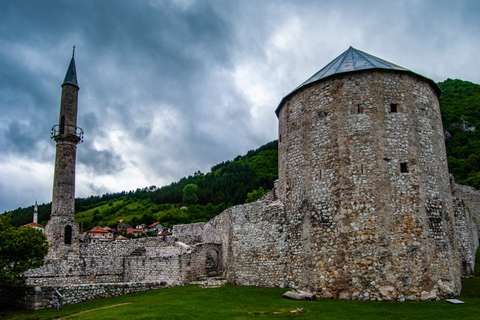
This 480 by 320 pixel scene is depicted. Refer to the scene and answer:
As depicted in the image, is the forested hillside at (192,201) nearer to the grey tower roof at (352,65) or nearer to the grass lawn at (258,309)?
the grey tower roof at (352,65)

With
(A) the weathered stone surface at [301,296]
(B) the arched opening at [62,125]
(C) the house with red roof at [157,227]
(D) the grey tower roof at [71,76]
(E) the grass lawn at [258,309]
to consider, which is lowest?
(E) the grass lawn at [258,309]

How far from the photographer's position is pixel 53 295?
670 inches

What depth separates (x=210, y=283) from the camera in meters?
22.8

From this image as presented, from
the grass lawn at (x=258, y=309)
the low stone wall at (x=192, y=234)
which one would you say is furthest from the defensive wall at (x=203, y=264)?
the low stone wall at (x=192, y=234)

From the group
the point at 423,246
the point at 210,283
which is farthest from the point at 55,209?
the point at 423,246

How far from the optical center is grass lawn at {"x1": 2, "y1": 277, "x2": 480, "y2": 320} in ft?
41.5

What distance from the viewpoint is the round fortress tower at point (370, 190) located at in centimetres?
1636

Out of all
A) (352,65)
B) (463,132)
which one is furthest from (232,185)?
(352,65)

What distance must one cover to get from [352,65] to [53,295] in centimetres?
1758

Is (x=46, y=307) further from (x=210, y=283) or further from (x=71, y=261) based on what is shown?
(x=71, y=261)

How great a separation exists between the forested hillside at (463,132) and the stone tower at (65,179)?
166ft

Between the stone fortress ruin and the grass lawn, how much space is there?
112 centimetres

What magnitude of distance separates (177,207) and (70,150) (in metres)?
89.5

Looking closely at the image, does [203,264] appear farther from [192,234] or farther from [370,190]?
[370,190]
